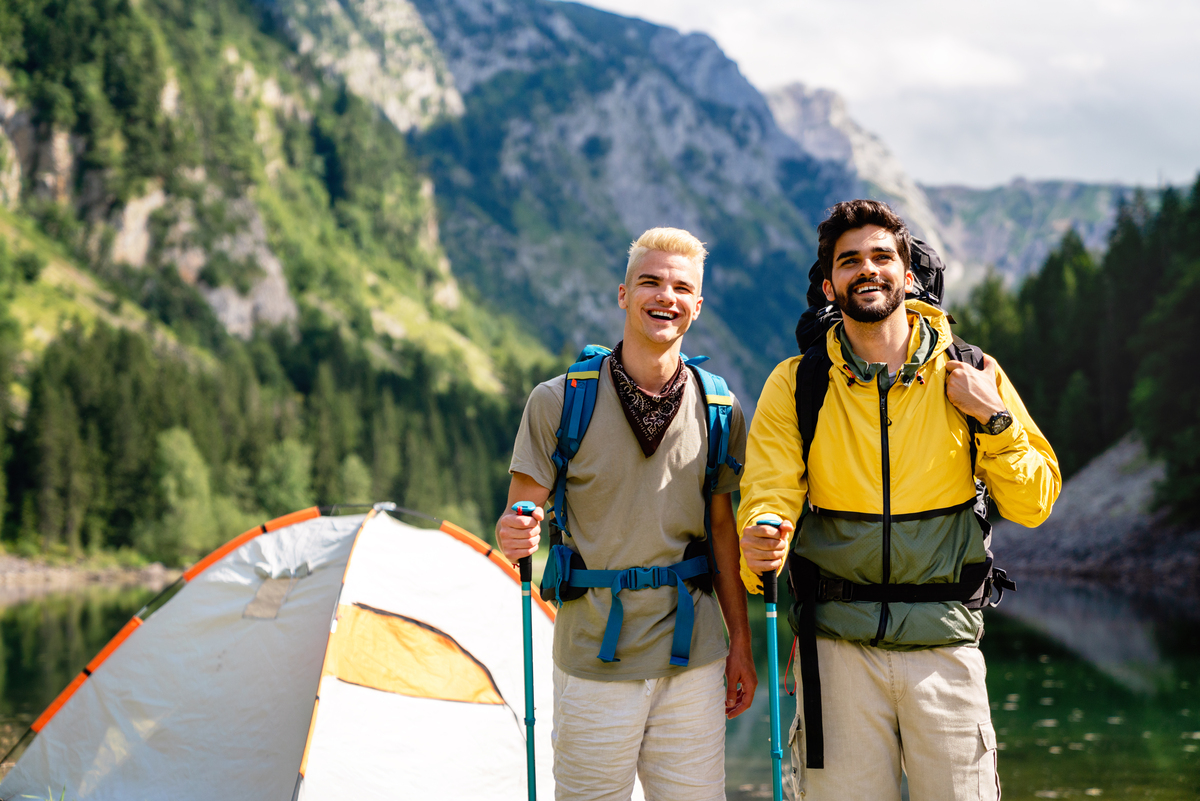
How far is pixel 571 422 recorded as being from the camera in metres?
4.33

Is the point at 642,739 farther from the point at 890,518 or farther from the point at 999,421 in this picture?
the point at 999,421

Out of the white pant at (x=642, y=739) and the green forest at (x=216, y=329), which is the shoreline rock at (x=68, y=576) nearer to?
the green forest at (x=216, y=329)

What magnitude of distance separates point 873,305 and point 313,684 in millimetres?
5815

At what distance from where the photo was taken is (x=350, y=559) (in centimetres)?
818

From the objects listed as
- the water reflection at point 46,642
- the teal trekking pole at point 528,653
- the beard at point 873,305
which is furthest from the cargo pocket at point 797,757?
the water reflection at point 46,642

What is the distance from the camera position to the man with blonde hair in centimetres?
414

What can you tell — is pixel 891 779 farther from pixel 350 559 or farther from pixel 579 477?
pixel 350 559

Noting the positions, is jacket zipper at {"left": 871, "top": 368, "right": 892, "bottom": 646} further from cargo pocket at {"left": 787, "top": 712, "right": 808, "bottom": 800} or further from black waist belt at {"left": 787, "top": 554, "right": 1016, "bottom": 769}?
cargo pocket at {"left": 787, "top": 712, "right": 808, "bottom": 800}

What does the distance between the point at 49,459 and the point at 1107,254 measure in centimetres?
6732

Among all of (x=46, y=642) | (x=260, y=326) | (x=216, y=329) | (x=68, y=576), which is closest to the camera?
(x=46, y=642)

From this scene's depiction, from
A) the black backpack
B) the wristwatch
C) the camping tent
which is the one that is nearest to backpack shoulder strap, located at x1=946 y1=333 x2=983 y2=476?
the black backpack

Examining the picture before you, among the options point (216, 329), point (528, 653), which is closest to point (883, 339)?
point (528, 653)

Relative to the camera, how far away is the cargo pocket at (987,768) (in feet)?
12.6

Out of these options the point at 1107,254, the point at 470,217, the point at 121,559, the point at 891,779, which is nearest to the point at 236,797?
the point at 891,779
